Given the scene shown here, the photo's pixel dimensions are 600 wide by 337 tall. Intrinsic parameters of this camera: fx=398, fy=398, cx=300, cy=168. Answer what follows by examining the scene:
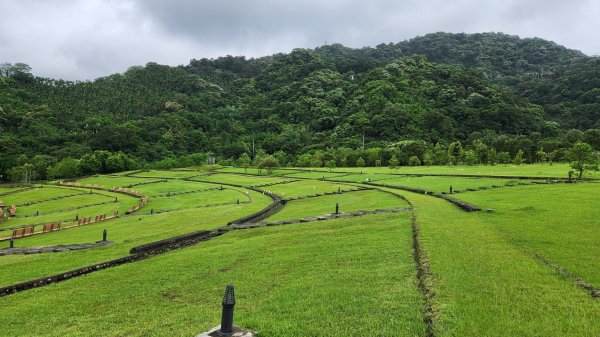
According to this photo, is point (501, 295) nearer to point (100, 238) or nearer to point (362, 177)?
point (100, 238)

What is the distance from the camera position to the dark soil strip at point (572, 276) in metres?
8.93

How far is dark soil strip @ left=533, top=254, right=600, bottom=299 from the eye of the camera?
893 cm

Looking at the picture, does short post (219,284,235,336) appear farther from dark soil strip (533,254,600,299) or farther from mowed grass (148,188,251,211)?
mowed grass (148,188,251,211)

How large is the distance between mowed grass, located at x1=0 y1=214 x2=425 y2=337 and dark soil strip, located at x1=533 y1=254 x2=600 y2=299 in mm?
3805

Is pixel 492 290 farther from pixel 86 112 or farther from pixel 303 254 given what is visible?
pixel 86 112

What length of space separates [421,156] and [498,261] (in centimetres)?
7187

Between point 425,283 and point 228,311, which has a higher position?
point 228,311

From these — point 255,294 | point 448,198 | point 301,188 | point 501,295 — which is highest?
point 501,295

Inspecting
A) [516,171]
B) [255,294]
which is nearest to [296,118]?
[516,171]

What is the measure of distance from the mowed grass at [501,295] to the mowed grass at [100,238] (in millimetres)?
14443

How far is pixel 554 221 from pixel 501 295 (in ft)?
38.8

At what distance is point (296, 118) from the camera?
14125 centimetres

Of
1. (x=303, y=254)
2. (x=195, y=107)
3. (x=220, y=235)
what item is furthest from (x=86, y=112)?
(x=303, y=254)

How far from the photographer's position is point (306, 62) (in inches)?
7387
